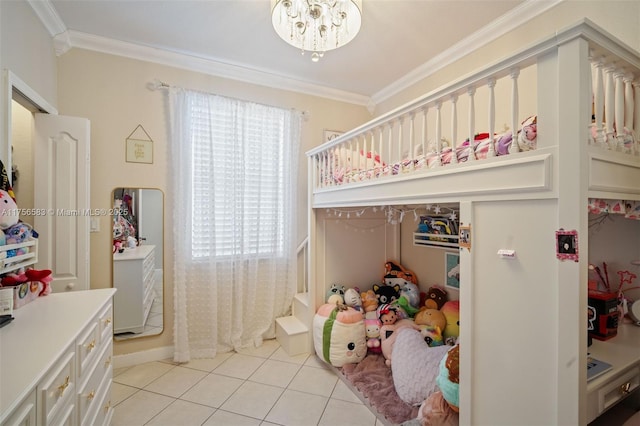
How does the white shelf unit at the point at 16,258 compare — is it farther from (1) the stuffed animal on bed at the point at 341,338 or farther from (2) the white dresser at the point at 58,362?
(1) the stuffed animal on bed at the point at 341,338

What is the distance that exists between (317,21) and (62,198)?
2.12 metres

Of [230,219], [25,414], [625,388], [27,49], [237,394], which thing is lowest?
[237,394]

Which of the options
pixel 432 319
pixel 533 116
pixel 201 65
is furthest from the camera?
pixel 201 65

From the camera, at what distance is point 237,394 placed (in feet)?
6.40

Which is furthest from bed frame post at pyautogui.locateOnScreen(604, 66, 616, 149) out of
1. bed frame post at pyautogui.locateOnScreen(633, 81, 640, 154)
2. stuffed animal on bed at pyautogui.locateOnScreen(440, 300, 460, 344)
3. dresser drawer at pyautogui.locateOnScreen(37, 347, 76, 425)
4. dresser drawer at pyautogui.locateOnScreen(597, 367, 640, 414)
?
dresser drawer at pyautogui.locateOnScreen(37, 347, 76, 425)

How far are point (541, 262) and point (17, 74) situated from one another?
2767mm

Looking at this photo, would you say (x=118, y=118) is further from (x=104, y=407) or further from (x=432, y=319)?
(x=432, y=319)

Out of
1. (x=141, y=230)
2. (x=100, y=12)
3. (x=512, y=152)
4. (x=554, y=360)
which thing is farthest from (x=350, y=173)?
(x=100, y=12)

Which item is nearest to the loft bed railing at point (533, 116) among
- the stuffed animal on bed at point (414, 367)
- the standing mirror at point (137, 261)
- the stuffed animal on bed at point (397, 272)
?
the stuffed animal on bed at point (414, 367)

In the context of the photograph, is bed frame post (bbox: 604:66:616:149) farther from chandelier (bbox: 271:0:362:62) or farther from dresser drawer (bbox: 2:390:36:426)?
dresser drawer (bbox: 2:390:36:426)

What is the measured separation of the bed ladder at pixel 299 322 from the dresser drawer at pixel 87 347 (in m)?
1.47

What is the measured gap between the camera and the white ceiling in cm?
188

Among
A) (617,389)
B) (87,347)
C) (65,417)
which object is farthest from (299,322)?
(617,389)

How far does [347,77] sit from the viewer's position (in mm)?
2857
